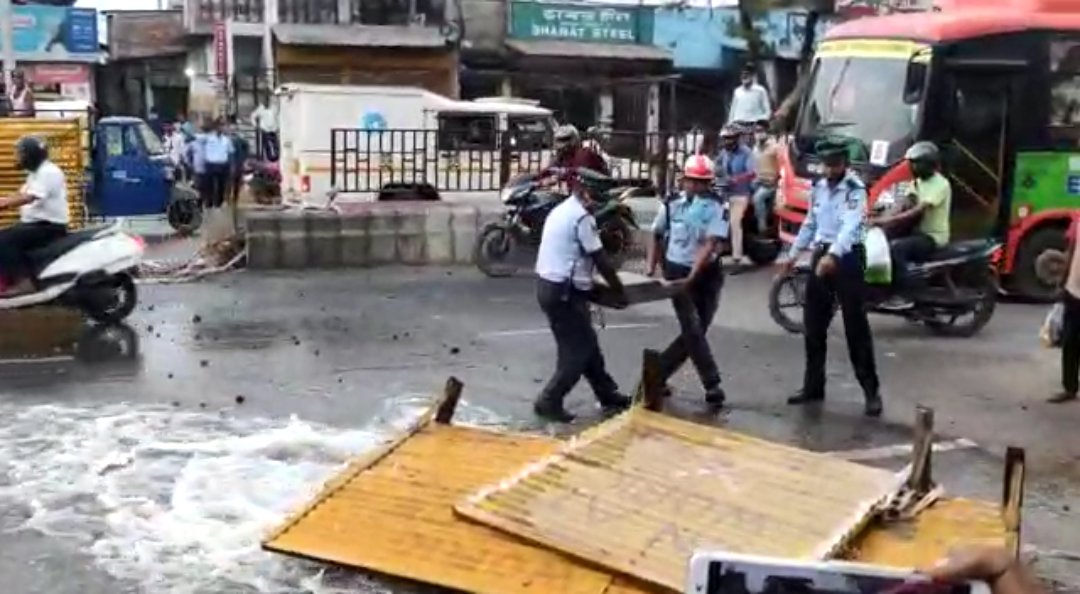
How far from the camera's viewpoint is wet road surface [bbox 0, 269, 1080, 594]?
6.38 m

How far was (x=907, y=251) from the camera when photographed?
1181 centimetres

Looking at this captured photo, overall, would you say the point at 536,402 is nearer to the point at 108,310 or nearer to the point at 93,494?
the point at 93,494

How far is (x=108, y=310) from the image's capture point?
457 inches

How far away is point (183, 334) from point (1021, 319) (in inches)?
306

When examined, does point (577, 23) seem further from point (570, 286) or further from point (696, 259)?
point (570, 286)

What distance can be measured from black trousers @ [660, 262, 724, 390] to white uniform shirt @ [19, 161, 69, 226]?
5069mm

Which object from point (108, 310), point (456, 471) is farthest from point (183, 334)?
point (456, 471)

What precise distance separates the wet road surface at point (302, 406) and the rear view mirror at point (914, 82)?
229cm

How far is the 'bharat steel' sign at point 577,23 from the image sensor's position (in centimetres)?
3403

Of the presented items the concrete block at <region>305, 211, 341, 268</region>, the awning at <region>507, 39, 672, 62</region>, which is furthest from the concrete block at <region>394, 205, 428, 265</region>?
the awning at <region>507, 39, 672, 62</region>

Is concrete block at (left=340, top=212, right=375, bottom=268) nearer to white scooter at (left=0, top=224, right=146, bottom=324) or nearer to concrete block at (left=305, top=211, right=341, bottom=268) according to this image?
concrete block at (left=305, top=211, right=341, bottom=268)

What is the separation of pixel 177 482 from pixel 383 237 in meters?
9.02

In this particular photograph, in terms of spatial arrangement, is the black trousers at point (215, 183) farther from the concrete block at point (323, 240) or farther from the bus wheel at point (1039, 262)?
the bus wheel at point (1039, 262)

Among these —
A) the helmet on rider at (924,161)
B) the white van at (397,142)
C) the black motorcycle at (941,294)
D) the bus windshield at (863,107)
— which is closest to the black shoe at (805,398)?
the black motorcycle at (941,294)
